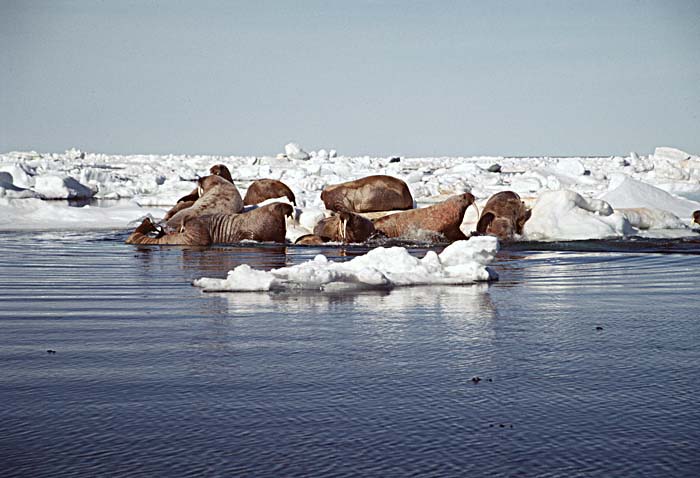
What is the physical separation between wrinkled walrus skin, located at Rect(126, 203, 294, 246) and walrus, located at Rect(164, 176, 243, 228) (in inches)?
33.6

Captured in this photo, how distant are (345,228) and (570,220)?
3335 mm

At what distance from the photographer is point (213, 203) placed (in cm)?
1552

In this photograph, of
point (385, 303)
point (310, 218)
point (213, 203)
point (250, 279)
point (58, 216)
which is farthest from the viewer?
point (58, 216)

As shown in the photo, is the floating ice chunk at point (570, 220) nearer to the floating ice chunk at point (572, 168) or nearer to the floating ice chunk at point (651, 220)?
the floating ice chunk at point (651, 220)

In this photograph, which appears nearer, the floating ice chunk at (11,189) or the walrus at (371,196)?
the walrus at (371,196)

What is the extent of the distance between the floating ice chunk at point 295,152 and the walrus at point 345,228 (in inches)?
1693

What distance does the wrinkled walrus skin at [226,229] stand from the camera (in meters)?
13.6

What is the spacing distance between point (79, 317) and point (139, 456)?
9.85 feet

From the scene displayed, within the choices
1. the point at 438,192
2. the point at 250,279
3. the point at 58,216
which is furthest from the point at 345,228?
the point at 438,192

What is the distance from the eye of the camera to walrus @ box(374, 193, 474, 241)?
47.0ft

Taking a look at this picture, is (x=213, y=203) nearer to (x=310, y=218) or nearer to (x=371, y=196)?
(x=310, y=218)

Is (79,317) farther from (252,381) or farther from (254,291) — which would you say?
(252,381)

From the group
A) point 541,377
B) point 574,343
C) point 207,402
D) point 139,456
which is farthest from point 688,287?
point 139,456

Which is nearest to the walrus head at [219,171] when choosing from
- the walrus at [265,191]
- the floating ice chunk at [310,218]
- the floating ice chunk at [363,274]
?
the walrus at [265,191]
